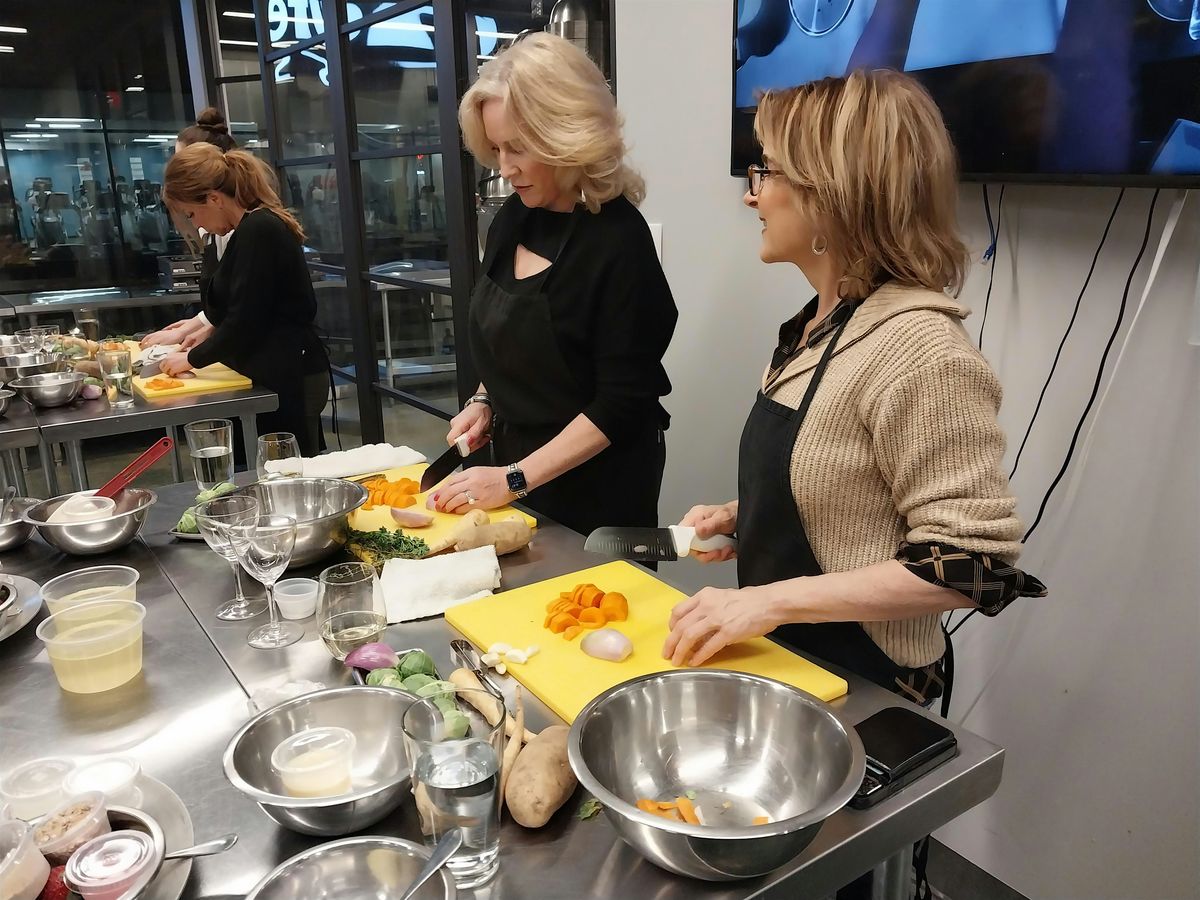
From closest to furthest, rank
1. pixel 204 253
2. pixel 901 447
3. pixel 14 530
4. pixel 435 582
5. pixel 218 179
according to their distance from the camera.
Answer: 1. pixel 901 447
2. pixel 435 582
3. pixel 14 530
4. pixel 218 179
5. pixel 204 253

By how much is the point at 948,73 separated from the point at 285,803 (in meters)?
1.77

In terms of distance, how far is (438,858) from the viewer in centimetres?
79

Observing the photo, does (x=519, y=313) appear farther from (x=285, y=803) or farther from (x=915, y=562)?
(x=285, y=803)

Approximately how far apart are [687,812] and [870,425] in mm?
581

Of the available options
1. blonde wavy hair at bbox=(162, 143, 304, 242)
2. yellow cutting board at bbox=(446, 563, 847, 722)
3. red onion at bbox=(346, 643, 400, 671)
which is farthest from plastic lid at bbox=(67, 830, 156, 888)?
blonde wavy hair at bbox=(162, 143, 304, 242)

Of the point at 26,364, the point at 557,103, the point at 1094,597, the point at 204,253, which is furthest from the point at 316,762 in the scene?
the point at 204,253

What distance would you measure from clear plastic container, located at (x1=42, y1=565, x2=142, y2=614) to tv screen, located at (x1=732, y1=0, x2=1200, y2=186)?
174 centimetres

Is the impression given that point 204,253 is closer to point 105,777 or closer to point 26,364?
point 26,364

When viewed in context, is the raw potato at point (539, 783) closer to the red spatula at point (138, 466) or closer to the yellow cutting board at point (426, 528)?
the yellow cutting board at point (426, 528)

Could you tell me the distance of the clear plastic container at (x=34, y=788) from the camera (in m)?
0.92

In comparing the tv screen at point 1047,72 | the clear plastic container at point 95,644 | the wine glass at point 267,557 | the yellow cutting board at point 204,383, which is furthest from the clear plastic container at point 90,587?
the yellow cutting board at point 204,383

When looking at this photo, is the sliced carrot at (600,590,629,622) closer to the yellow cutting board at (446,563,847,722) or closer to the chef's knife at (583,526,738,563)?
the yellow cutting board at (446,563,847,722)

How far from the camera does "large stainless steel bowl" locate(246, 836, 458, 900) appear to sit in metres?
0.82

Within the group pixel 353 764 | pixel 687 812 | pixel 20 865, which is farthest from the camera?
pixel 353 764
